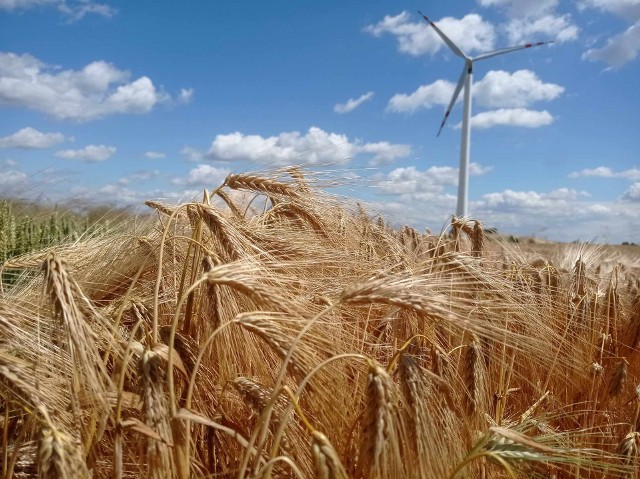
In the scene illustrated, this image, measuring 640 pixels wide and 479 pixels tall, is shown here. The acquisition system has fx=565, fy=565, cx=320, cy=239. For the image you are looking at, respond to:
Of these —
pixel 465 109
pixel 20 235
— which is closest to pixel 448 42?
pixel 465 109

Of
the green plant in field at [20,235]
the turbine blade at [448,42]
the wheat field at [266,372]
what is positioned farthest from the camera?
the turbine blade at [448,42]

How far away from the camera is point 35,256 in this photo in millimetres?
2859

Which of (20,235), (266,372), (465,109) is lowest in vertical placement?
(266,372)

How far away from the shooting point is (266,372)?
2.00 m

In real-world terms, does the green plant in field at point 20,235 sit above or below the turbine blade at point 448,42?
below

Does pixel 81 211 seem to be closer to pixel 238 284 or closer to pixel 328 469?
pixel 238 284

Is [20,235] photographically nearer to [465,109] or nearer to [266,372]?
[266,372]

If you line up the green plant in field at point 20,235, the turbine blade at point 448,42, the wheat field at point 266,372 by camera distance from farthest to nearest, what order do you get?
1. the turbine blade at point 448,42
2. the green plant in field at point 20,235
3. the wheat field at point 266,372

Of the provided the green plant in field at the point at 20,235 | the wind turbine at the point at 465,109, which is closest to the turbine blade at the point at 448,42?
the wind turbine at the point at 465,109

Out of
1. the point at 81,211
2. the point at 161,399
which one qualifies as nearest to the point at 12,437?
the point at 161,399

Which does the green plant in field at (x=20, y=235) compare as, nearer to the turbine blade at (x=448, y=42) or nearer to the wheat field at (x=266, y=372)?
the wheat field at (x=266, y=372)

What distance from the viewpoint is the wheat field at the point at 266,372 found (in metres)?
1.44

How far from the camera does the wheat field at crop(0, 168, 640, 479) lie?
1438 mm

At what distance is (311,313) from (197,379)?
0.50 metres
